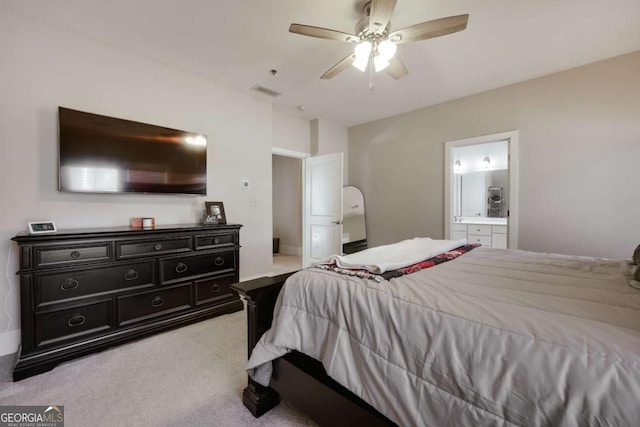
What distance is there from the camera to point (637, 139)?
8.81 feet

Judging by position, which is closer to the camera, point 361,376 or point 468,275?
point 361,376

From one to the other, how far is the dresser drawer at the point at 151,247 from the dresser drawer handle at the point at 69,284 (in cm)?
30

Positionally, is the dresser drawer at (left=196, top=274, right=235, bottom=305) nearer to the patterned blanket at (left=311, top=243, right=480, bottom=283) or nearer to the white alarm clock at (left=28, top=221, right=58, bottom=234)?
the white alarm clock at (left=28, top=221, right=58, bottom=234)

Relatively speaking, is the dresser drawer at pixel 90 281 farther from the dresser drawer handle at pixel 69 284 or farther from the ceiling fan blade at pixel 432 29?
the ceiling fan blade at pixel 432 29

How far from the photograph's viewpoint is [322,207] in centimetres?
438

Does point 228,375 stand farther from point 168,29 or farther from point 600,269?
point 168,29

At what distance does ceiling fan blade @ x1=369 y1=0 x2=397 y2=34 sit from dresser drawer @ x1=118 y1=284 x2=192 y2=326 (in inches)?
106

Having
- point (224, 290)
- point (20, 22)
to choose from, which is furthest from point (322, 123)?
point (20, 22)

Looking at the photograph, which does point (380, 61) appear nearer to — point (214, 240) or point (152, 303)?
point (214, 240)

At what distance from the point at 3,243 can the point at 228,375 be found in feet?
6.65

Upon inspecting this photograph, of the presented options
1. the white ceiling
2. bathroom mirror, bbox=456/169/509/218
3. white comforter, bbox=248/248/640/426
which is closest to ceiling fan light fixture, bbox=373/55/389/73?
the white ceiling

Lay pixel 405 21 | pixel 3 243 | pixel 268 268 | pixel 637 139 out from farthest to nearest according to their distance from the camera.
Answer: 1. pixel 268 268
2. pixel 637 139
3. pixel 405 21
4. pixel 3 243

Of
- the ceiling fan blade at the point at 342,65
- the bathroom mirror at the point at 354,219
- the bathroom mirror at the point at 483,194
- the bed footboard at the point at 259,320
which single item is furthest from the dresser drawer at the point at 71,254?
the bathroom mirror at the point at 483,194

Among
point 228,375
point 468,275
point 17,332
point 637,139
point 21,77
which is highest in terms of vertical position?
point 21,77
